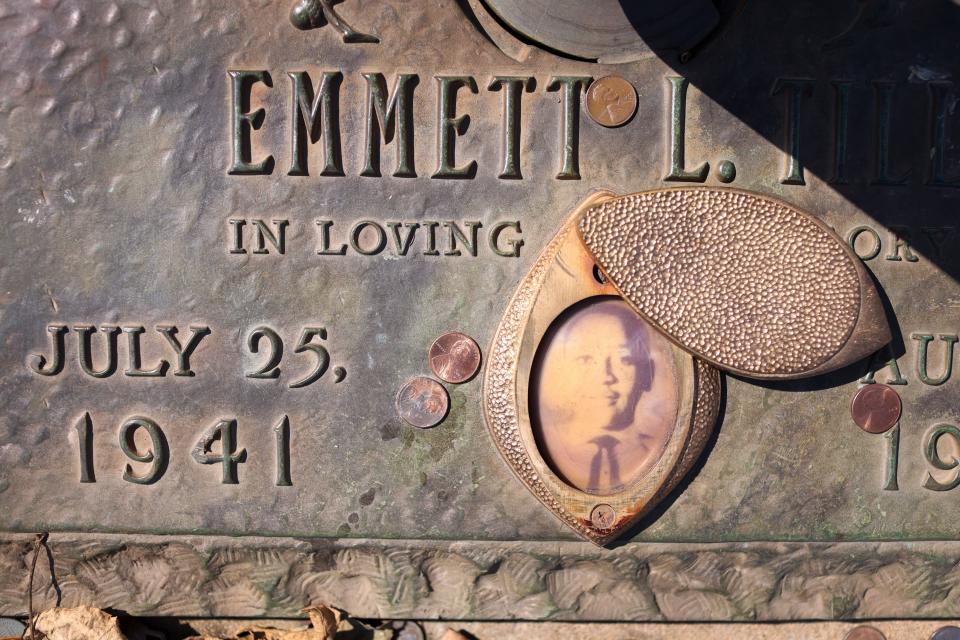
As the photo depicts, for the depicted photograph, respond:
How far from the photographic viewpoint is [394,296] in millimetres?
2018

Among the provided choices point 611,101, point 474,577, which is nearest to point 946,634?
point 474,577

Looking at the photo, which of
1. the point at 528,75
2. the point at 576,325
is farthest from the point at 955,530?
the point at 528,75

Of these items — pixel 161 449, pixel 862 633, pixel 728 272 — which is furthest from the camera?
pixel 862 633

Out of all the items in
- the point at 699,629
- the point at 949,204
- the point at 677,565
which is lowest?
the point at 699,629

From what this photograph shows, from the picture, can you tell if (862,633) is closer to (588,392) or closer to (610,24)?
(588,392)

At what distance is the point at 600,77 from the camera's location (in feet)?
6.48

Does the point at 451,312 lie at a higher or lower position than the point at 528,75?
lower

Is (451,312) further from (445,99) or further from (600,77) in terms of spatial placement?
(600,77)

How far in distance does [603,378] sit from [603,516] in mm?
375

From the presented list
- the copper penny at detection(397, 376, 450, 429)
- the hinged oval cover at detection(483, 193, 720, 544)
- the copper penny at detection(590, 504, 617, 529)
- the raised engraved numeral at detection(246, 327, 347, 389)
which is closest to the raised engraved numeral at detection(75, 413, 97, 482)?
the raised engraved numeral at detection(246, 327, 347, 389)

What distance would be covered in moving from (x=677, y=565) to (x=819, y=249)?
940 mm

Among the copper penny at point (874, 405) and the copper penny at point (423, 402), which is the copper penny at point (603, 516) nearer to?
the copper penny at point (423, 402)

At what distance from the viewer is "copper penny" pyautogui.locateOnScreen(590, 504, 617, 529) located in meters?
2.01

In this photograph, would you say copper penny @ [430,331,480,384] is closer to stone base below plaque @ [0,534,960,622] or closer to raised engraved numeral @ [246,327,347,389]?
raised engraved numeral @ [246,327,347,389]
